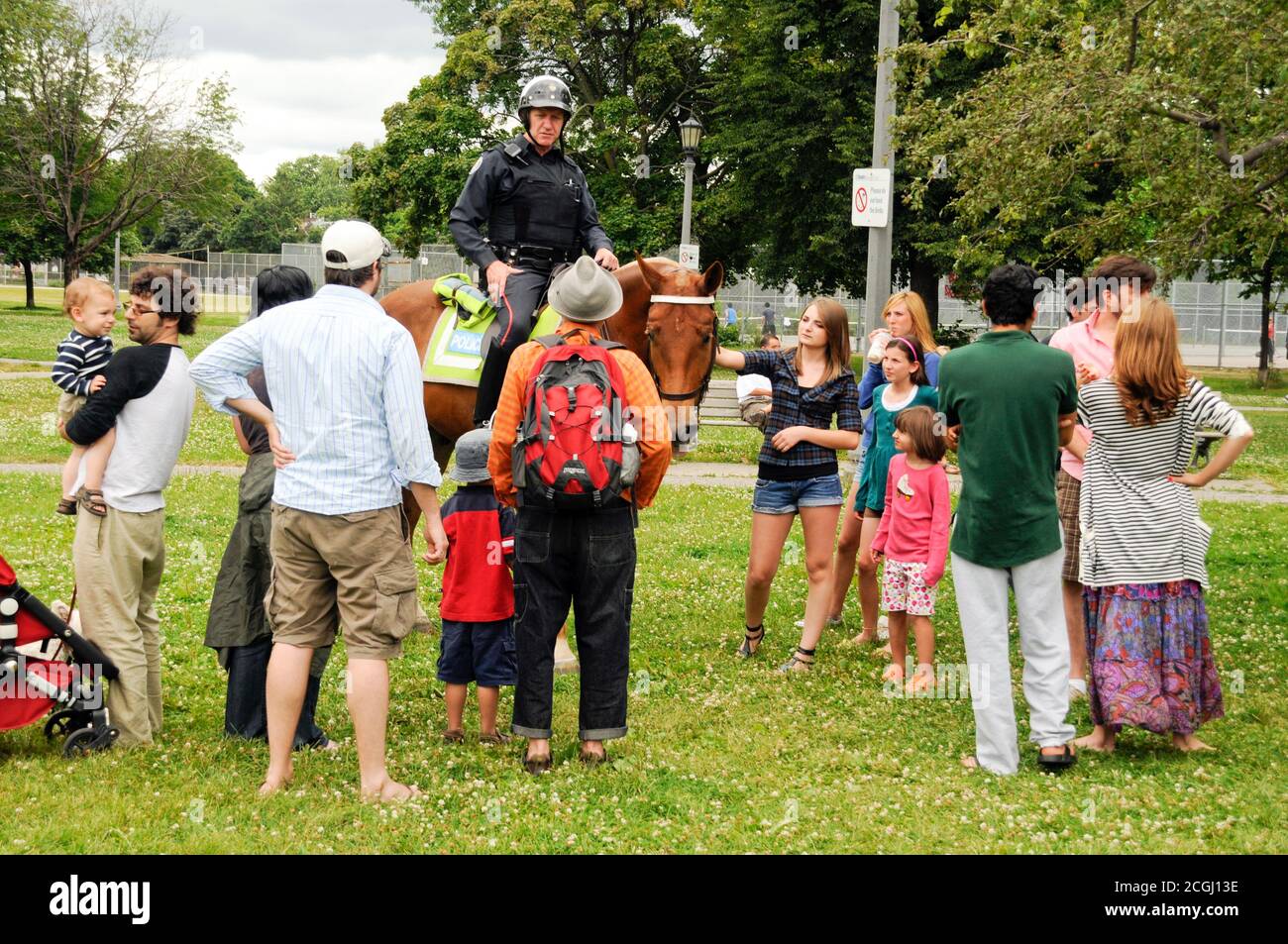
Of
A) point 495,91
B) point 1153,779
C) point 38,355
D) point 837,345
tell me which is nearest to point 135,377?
point 837,345

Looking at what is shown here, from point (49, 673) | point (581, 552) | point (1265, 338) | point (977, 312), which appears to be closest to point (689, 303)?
point (581, 552)

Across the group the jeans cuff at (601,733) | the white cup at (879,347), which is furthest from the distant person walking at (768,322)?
the jeans cuff at (601,733)

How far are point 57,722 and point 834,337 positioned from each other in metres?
4.81

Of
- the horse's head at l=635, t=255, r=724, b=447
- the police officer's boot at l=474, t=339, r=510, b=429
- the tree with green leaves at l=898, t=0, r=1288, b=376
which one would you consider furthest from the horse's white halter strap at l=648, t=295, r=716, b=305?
the tree with green leaves at l=898, t=0, r=1288, b=376

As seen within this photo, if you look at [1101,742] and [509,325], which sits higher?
[509,325]

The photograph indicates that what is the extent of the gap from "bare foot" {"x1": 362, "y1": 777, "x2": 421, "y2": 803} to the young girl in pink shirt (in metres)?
3.31

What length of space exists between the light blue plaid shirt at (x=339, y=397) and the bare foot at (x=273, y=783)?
1.21m

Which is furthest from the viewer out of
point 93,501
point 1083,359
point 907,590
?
point 907,590

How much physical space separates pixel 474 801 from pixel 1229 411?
155 inches

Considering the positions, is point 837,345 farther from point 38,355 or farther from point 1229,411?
point 38,355

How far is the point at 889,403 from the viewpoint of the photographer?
8.03m

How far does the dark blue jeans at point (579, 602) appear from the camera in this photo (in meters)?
5.66

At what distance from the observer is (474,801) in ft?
17.6

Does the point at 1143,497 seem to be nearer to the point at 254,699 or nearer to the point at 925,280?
the point at 254,699
